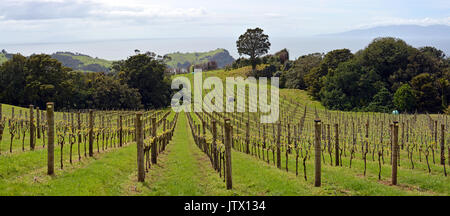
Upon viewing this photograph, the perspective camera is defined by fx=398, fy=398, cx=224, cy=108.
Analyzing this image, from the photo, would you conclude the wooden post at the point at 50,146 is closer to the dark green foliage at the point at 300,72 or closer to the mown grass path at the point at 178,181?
the mown grass path at the point at 178,181

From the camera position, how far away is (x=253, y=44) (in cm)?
12106

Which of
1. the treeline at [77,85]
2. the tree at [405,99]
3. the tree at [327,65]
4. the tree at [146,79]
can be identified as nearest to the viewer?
the treeline at [77,85]

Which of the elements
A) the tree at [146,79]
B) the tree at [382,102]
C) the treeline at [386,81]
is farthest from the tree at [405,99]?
the tree at [146,79]

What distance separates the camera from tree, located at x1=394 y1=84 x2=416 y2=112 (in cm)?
6775

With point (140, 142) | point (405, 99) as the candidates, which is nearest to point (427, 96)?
point (405, 99)

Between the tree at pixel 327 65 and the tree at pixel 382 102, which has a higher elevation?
the tree at pixel 327 65

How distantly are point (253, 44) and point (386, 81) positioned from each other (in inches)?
1988

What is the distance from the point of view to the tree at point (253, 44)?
120m

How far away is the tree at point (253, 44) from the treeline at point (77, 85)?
37.3 metres

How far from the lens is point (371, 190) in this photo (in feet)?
42.5

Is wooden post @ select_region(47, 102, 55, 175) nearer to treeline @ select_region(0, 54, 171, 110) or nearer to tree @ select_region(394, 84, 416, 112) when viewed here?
treeline @ select_region(0, 54, 171, 110)

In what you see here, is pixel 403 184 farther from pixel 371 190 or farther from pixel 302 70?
pixel 302 70

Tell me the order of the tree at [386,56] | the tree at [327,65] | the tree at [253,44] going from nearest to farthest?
the tree at [386,56] → the tree at [327,65] → the tree at [253,44]
